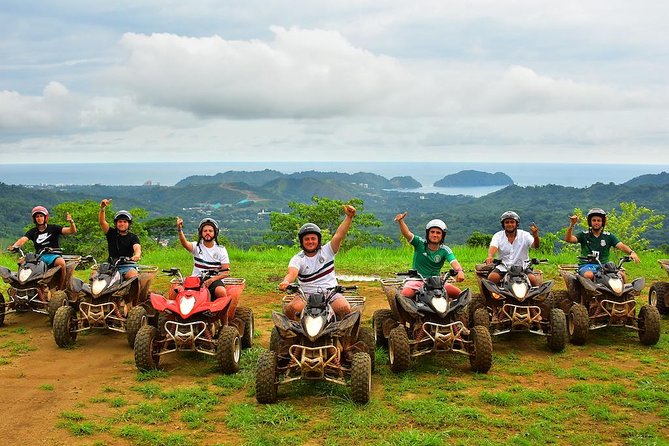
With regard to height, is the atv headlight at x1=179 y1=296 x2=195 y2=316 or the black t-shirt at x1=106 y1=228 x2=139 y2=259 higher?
the black t-shirt at x1=106 y1=228 x2=139 y2=259

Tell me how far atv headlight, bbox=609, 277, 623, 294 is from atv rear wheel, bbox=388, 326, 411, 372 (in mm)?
3880

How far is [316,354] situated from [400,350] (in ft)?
4.52

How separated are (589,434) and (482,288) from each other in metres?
3.90

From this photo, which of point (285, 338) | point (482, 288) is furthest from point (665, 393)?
point (285, 338)

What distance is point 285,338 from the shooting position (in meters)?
7.73

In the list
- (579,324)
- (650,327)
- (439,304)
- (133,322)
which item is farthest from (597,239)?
(133,322)

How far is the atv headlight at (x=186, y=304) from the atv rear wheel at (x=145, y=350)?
48 cm

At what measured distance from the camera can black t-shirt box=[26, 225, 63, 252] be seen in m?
11.8

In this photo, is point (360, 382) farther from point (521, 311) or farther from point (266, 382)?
point (521, 311)

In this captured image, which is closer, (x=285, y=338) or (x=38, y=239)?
(x=285, y=338)

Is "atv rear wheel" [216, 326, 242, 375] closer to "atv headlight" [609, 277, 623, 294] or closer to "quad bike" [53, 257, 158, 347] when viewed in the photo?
"quad bike" [53, 257, 158, 347]

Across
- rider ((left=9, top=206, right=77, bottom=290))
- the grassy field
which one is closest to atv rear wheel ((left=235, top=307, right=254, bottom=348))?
the grassy field

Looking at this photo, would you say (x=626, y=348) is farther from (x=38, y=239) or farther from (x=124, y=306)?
(x=38, y=239)

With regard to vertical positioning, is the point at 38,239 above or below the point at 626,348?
above
